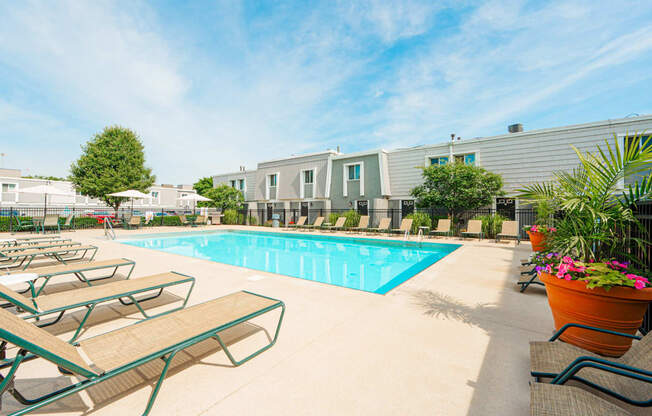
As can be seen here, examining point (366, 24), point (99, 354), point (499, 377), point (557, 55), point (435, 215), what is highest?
point (366, 24)

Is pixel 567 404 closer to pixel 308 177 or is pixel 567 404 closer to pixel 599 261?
pixel 599 261

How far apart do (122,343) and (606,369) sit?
9.71 feet

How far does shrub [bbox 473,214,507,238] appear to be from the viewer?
12.0m

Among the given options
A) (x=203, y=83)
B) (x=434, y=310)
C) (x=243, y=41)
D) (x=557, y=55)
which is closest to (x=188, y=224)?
(x=203, y=83)

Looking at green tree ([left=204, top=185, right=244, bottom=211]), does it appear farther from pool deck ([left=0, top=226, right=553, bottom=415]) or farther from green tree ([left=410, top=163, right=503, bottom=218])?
pool deck ([left=0, top=226, right=553, bottom=415])

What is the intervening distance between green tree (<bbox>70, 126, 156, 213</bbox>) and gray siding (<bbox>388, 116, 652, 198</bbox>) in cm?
1943

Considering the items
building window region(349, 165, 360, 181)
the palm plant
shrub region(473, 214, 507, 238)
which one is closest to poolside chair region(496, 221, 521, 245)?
shrub region(473, 214, 507, 238)

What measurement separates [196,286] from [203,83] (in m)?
11.6

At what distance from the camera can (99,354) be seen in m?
1.79

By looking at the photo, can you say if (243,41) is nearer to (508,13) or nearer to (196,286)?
(508,13)

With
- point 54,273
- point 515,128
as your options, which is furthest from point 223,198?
point 515,128

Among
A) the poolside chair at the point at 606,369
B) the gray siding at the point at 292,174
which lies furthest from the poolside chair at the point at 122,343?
the gray siding at the point at 292,174

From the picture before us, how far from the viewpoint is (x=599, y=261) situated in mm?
2568

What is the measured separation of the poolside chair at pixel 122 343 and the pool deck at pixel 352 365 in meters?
0.19
